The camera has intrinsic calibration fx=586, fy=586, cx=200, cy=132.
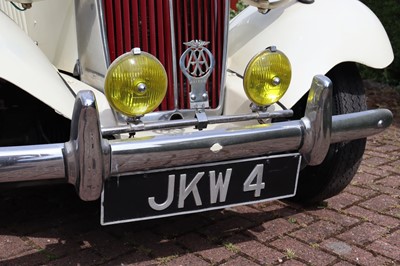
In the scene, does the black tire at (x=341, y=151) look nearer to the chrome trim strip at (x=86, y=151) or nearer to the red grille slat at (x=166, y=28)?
the red grille slat at (x=166, y=28)

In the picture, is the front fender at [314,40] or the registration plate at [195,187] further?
the front fender at [314,40]

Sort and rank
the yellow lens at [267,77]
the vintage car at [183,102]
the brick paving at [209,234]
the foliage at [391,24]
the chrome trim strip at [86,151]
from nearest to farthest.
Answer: the chrome trim strip at [86,151] < the vintage car at [183,102] < the yellow lens at [267,77] < the brick paving at [209,234] < the foliage at [391,24]

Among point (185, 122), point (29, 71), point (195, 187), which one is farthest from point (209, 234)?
point (29, 71)

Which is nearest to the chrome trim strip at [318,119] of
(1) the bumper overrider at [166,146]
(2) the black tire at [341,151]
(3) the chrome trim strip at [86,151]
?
(1) the bumper overrider at [166,146]

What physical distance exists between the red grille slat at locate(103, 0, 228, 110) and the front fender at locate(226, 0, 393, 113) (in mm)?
250

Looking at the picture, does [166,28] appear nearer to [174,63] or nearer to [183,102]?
[174,63]

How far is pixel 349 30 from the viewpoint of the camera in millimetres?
2508

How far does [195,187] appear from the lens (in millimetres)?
2084

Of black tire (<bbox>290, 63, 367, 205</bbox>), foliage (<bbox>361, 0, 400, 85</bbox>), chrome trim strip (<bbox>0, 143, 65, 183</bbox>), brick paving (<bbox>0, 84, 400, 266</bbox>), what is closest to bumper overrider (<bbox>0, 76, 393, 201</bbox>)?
chrome trim strip (<bbox>0, 143, 65, 183</bbox>)

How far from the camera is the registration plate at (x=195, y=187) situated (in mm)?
2010

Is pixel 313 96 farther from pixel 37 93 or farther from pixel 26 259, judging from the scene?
pixel 26 259

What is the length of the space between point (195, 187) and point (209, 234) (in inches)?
20.3

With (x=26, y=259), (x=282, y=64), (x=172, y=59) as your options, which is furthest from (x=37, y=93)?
(x=282, y=64)

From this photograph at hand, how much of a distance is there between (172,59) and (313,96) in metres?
0.58
